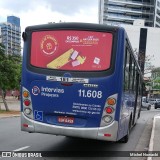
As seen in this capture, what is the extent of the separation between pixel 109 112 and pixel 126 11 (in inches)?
5414

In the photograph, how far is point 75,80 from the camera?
9523mm

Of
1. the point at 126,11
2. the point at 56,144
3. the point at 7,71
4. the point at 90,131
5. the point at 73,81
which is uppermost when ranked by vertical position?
the point at 73,81

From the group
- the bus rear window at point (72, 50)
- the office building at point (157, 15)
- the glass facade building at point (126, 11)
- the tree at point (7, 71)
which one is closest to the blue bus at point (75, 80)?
the bus rear window at point (72, 50)

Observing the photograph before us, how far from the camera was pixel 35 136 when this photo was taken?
1378 cm

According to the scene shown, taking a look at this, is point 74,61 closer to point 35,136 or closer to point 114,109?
point 114,109

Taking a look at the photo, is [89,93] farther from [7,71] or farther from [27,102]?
[7,71]

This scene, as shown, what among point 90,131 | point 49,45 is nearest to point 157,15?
point 49,45

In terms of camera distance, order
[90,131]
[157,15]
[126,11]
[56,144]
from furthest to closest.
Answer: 1. [157,15]
2. [126,11]
3. [56,144]
4. [90,131]

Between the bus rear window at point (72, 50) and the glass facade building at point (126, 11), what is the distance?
131 m

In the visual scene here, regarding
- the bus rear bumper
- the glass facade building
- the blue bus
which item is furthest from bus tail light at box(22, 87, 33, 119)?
the glass facade building

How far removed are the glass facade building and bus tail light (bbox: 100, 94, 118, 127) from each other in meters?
132

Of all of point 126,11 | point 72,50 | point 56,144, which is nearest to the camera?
point 72,50

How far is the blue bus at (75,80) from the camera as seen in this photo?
934 cm

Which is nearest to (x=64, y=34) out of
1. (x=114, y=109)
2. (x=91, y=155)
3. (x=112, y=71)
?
(x=112, y=71)
